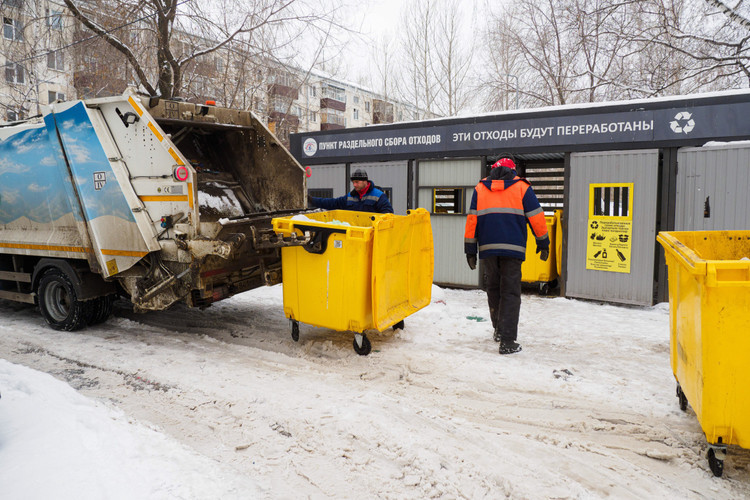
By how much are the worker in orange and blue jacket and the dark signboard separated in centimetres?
306

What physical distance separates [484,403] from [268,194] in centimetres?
393

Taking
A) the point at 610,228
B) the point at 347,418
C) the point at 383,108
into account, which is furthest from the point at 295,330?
the point at 383,108

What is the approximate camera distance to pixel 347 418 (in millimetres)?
3482

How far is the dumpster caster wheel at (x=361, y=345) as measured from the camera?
4.81 metres

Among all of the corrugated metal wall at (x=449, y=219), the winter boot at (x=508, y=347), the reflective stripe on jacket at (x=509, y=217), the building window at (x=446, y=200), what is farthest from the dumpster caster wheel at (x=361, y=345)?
the building window at (x=446, y=200)

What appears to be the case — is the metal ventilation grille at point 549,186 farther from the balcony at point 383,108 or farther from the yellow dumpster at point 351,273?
the balcony at point 383,108

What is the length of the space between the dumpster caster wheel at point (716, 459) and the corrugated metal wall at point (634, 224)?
473 centimetres

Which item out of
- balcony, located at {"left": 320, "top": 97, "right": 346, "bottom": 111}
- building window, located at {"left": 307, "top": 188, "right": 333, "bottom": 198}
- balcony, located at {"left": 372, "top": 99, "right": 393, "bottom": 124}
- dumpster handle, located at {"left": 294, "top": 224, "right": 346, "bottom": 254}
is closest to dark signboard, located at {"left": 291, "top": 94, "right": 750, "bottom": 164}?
building window, located at {"left": 307, "top": 188, "right": 333, "bottom": 198}

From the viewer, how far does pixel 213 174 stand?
6316 millimetres

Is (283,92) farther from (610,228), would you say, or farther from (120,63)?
(610,228)

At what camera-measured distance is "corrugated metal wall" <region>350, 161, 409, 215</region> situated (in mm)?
8945

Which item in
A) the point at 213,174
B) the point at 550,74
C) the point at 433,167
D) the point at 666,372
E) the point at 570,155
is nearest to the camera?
the point at 666,372

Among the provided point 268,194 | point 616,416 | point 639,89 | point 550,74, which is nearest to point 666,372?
point 616,416

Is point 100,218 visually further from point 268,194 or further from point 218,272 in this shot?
point 268,194
